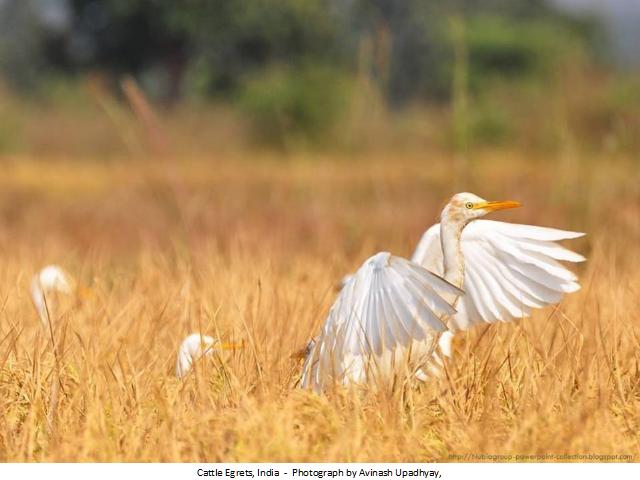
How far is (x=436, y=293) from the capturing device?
242 cm

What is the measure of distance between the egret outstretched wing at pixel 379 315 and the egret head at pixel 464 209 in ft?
0.93

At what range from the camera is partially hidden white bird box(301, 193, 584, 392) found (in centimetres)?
248

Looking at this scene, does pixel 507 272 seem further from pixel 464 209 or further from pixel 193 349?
pixel 193 349

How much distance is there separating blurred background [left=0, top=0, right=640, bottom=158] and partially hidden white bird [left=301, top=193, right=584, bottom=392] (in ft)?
5.93

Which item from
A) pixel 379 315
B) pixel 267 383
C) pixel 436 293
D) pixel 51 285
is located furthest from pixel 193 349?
pixel 51 285

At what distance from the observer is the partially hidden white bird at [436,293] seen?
2.48m

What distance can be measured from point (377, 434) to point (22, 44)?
149 feet

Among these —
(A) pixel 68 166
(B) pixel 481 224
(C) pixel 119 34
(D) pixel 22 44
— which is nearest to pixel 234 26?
(C) pixel 119 34

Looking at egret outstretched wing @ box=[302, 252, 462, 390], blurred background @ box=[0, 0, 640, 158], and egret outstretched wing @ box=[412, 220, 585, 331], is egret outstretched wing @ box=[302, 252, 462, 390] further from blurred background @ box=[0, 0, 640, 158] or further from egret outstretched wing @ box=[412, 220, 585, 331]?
blurred background @ box=[0, 0, 640, 158]

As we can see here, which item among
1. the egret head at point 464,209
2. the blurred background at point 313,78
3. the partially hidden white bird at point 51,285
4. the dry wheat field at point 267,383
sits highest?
the blurred background at point 313,78

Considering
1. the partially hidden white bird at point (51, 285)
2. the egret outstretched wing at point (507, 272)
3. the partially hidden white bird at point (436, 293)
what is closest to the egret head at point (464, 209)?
the partially hidden white bird at point (436, 293)

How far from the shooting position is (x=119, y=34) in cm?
3077

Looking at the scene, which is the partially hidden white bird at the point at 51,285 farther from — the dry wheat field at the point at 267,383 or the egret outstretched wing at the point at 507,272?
the egret outstretched wing at the point at 507,272
